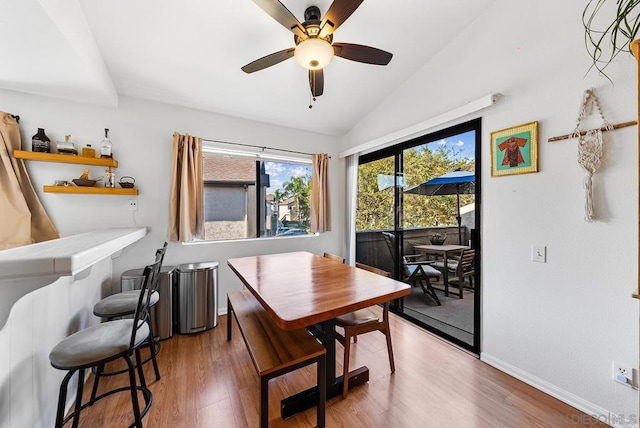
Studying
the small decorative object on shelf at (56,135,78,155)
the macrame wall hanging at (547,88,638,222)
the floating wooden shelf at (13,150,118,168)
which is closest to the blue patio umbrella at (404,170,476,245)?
the macrame wall hanging at (547,88,638,222)

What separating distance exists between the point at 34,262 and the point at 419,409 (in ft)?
7.04

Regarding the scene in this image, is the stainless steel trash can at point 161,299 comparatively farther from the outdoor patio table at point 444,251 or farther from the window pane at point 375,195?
the outdoor patio table at point 444,251

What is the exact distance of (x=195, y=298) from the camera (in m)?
2.55

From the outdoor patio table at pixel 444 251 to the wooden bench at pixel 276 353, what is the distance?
180 cm

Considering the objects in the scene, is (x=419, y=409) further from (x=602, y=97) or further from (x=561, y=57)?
(x=561, y=57)

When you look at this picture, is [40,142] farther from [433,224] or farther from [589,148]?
[589,148]

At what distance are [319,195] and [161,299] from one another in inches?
91.8

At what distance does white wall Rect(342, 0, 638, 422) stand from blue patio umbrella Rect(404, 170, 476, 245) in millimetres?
197

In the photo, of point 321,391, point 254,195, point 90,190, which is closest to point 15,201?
point 90,190

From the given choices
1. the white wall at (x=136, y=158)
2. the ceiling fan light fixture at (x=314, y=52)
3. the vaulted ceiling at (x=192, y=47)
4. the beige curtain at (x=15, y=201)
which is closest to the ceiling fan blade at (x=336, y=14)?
the ceiling fan light fixture at (x=314, y=52)

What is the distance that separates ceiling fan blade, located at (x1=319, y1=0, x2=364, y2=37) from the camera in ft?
4.57

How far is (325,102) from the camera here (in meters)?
3.11

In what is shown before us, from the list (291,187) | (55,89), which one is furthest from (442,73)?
(55,89)

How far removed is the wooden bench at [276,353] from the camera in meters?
1.25
